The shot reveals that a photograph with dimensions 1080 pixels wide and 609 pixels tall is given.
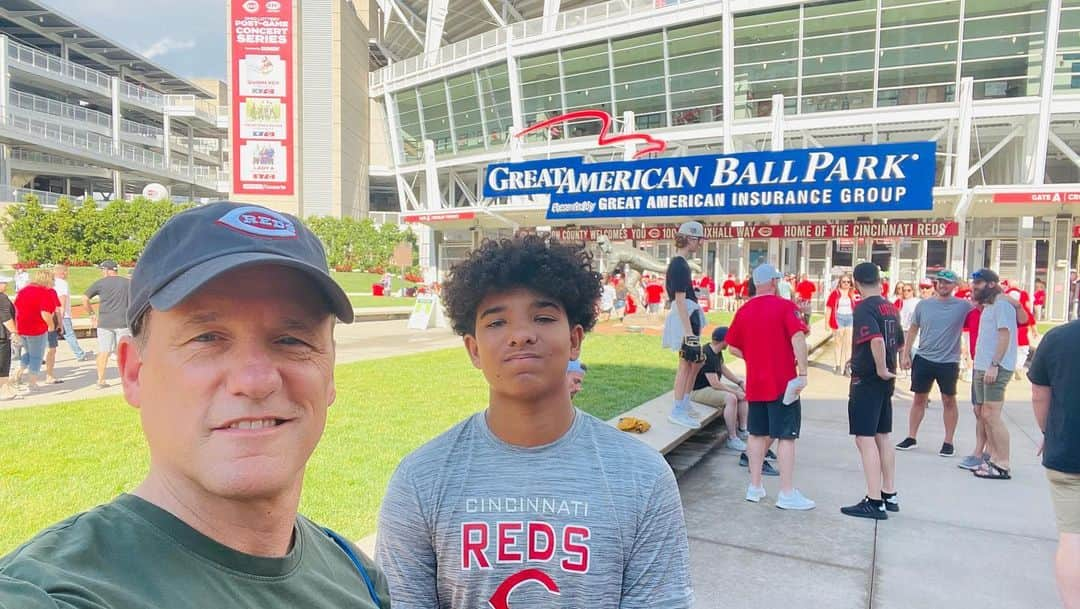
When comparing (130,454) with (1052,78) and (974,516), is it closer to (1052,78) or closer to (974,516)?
(974,516)

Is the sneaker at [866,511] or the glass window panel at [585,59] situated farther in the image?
the glass window panel at [585,59]

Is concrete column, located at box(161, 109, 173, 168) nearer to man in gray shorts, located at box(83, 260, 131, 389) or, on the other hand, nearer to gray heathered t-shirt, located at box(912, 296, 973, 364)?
man in gray shorts, located at box(83, 260, 131, 389)

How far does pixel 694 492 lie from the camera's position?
18.9ft

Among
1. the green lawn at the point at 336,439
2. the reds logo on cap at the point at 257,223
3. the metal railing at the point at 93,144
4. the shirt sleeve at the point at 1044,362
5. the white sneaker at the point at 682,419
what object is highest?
the metal railing at the point at 93,144

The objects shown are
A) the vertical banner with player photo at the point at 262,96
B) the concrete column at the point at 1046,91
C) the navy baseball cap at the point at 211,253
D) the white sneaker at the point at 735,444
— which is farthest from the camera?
the vertical banner with player photo at the point at 262,96

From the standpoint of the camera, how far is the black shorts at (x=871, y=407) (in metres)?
5.18

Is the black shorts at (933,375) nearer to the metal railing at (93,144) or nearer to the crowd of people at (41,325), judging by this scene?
the crowd of people at (41,325)

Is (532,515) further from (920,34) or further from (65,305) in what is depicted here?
(920,34)

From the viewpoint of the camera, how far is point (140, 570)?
100 centimetres

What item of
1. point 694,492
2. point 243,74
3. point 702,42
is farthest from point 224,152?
point 694,492

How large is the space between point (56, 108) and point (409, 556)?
5702cm

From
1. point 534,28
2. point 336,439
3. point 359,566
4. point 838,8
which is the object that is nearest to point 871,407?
point 359,566

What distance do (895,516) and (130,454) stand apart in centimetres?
677

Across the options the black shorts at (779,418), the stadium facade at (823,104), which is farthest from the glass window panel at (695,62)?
the black shorts at (779,418)
